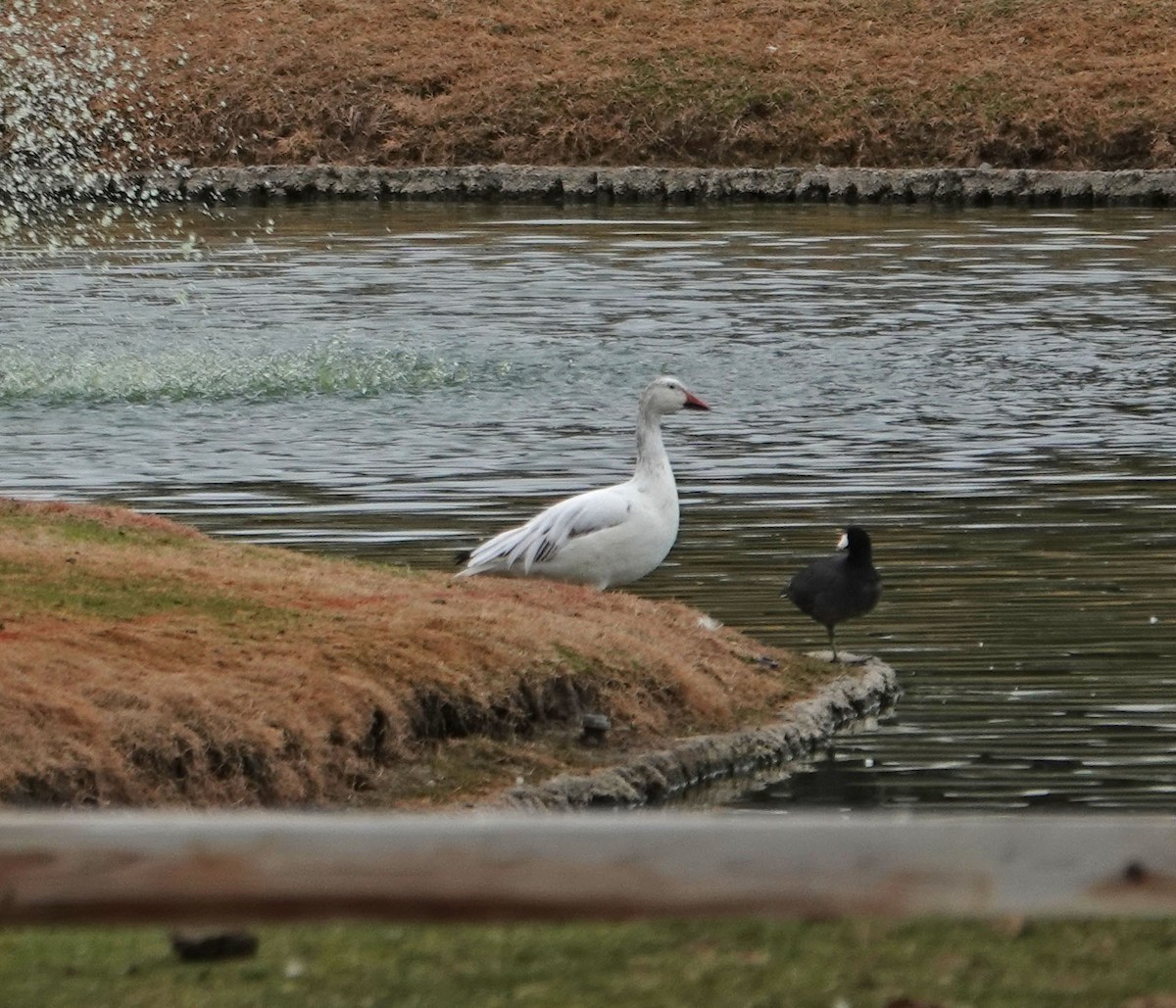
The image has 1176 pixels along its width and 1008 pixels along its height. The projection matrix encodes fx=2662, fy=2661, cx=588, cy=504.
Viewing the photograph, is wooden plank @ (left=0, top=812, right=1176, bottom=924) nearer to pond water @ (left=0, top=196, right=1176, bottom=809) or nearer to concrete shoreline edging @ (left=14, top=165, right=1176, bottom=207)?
pond water @ (left=0, top=196, right=1176, bottom=809)

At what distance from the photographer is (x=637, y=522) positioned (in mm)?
12758

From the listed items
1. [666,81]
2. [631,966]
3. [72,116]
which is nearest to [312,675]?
[631,966]

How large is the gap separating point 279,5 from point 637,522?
4687 centimetres

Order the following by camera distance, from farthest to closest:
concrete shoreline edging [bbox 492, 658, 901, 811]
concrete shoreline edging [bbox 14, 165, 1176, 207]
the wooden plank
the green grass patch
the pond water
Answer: concrete shoreline edging [bbox 14, 165, 1176, 207] → the pond water → concrete shoreline edging [bbox 492, 658, 901, 811] → the green grass patch → the wooden plank

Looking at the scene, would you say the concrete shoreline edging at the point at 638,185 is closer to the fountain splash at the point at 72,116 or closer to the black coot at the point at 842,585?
the fountain splash at the point at 72,116

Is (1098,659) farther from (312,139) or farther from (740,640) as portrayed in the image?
(312,139)

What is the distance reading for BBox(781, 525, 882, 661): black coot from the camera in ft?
41.5

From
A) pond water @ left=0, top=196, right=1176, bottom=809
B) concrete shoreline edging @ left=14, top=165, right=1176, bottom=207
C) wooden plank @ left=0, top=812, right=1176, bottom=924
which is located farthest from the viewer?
concrete shoreline edging @ left=14, top=165, right=1176, bottom=207

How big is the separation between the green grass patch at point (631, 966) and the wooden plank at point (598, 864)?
727 millimetres

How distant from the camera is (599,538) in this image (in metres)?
12.7

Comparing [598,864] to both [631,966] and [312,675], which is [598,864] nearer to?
[631,966]

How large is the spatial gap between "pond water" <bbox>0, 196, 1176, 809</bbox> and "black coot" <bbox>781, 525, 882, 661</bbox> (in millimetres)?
463

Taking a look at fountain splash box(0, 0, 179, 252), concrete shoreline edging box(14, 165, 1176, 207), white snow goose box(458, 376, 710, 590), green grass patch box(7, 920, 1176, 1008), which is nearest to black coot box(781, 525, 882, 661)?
white snow goose box(458, 376, 710, 590)

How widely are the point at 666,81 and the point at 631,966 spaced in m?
45.6
